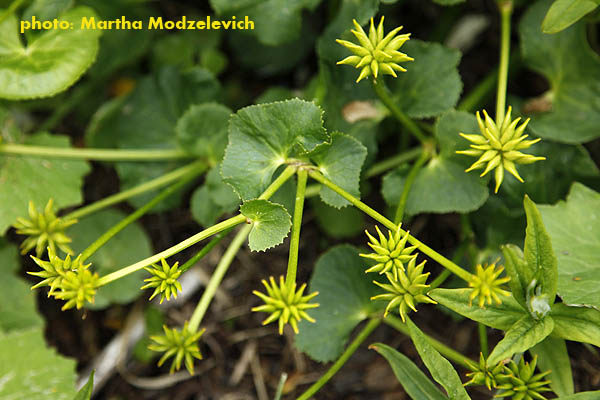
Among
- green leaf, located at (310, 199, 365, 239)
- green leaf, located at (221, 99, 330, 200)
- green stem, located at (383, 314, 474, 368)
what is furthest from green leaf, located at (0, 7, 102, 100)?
green stem, located at (383, 314, 474, 368)

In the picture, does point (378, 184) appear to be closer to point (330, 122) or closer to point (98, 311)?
point (330, 122)

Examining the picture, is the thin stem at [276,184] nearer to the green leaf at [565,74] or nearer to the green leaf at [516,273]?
the green leaf at [516,273]

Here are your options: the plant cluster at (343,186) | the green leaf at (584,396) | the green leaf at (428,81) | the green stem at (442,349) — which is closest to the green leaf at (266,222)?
the plant cluster at (343,186)

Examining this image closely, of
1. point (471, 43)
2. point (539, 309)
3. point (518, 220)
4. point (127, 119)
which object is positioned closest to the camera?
point (539, 309)

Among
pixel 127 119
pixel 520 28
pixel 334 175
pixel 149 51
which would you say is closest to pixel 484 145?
pixel 334 175

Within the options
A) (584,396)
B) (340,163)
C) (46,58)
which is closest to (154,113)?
(46,58)

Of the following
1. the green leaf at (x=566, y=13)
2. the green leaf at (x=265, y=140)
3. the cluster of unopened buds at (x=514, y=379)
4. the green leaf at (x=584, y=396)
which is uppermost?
the green leaf at (x=566, y=13)
